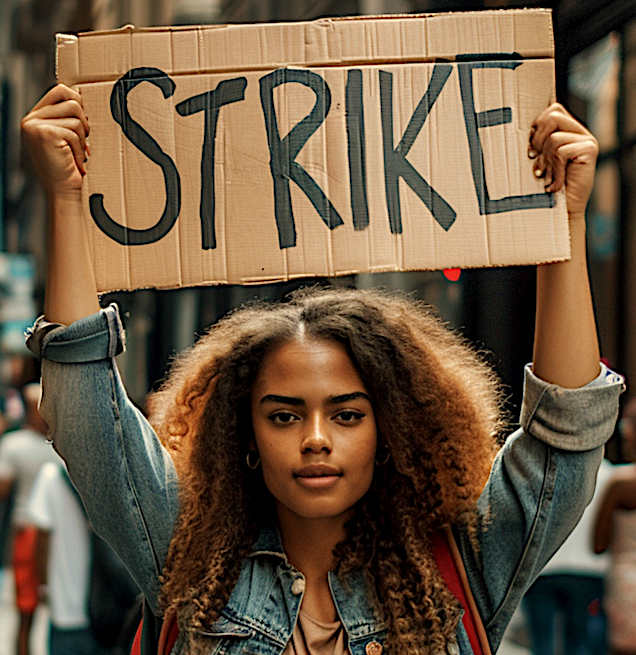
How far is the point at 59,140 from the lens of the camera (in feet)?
6.72

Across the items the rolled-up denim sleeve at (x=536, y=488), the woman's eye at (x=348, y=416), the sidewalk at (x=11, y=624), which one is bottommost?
the sidewalk at (x=11, y=624)

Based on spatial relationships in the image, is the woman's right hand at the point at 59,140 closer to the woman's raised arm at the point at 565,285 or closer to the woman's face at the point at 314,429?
the woman's face at the point at 314,429

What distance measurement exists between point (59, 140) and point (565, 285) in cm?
99

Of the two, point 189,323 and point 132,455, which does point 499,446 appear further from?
point 189,323

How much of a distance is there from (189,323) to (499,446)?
7641 millimetres

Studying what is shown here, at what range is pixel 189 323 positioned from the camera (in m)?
9.88

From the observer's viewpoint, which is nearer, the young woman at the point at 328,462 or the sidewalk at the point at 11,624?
the young woman at the point at 328,462

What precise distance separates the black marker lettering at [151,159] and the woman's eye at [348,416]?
1.59 ft

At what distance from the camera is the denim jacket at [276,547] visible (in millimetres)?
2037

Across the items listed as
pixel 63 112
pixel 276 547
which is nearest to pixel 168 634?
pixel 276 547

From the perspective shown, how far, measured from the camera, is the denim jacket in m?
2.04

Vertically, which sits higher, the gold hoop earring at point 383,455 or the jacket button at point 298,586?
the gold hoop earring at point 383,455

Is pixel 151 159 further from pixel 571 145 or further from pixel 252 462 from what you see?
pixel 571 145

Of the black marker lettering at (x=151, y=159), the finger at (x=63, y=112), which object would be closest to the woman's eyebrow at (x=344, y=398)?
the black marker lettering at (x=151, y=159)
